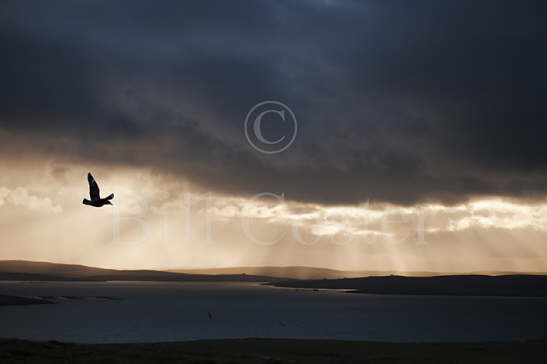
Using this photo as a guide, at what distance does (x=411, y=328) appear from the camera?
13288cm

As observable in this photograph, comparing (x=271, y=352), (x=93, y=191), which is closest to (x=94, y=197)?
(x=93, y=191)

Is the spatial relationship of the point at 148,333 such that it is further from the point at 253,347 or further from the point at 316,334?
the point at 253,347

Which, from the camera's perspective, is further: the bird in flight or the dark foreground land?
the dark foreground land

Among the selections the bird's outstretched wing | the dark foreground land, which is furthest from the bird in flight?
the dark foreground land

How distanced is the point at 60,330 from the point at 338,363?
8577cm

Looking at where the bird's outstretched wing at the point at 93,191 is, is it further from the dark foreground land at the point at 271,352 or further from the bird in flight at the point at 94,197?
the dark foreground land at the point at 271,352

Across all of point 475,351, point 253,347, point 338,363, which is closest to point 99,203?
point 338,363

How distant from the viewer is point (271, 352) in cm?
6456

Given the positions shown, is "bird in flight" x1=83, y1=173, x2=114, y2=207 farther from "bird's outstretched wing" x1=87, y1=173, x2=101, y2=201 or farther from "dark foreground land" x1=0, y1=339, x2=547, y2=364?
"dark foreground land" x1=0, y1=339, x2=547, y2=364

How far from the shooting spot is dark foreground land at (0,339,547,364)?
138ft

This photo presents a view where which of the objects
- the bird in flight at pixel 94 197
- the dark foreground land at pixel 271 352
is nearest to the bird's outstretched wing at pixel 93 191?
the bird in flight at pixel 94 197

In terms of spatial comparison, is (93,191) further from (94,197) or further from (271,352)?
(271,352)

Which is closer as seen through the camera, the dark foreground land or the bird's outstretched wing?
the bird's outstretched wing

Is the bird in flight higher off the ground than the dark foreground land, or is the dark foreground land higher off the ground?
the bird in flight
